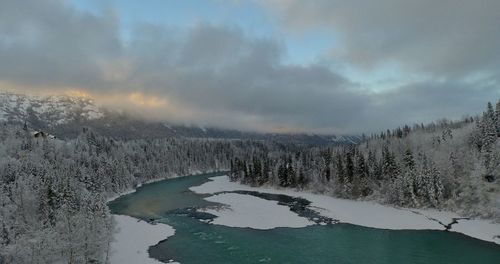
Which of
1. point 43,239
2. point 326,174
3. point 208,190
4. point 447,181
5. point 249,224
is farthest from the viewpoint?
point 208,190

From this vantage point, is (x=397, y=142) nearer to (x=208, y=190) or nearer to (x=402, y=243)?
(x=208, y=190)

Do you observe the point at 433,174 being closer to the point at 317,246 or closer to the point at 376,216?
the point at 376,216

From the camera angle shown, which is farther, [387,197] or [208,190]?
[208,190]

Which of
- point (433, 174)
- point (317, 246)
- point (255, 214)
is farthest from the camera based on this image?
point (433, 174)

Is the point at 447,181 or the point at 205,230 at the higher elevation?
the point at 447,181

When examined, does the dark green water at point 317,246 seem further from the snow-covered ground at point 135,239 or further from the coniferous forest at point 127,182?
the coniferous forest at point 127,182

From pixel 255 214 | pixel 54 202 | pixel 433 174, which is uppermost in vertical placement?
pixel 433 174

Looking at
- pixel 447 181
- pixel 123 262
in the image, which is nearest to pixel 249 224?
pixel 123 262

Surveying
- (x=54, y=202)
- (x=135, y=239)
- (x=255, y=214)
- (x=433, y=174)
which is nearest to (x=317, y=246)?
(x=255, y=214)
